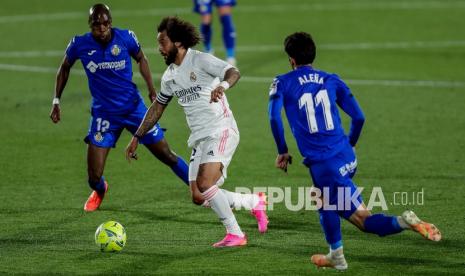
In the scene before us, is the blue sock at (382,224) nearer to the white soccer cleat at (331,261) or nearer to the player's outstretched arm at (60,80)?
the white soccer cleat at (331,261)

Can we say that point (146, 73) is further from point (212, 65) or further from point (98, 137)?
point (212, 65)

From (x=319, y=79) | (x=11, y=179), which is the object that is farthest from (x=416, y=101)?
(x=319, y=79)

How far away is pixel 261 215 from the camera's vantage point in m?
11.0

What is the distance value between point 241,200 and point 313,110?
212cm

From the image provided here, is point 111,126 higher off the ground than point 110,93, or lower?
lower

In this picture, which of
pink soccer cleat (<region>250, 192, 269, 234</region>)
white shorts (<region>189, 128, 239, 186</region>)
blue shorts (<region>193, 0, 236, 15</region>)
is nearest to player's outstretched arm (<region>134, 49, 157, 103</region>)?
white shorts (<region>189, 128, 239, 186</region>)

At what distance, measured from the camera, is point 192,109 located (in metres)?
10.3

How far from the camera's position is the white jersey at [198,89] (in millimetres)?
10258

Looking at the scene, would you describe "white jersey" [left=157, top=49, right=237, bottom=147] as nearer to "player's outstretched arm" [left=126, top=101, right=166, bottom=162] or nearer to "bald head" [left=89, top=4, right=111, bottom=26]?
"player's outstretched arm" [left=126, top=101, right=166, bottom=162]

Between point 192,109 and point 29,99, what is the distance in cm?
894

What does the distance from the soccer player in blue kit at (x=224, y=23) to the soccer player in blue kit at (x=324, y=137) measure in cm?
1154

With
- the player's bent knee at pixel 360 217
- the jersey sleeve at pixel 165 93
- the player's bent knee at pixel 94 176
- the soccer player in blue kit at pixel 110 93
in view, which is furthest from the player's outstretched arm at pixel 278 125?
the player's bent knee at pixel 94 176

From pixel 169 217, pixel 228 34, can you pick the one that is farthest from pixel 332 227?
pixel 228 34

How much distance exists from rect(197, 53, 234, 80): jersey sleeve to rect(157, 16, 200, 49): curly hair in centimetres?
19
